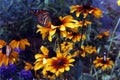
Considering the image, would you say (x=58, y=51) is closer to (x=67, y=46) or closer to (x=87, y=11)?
(x=87, y=11)

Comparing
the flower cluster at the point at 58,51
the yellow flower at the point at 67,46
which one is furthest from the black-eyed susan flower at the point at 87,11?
the yellow flower at the point at 67,46

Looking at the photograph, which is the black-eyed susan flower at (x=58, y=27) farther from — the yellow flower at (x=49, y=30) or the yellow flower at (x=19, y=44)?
the yellow flower at (x=19, y=44)

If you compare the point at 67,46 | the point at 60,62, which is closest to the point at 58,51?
the point at 60,62

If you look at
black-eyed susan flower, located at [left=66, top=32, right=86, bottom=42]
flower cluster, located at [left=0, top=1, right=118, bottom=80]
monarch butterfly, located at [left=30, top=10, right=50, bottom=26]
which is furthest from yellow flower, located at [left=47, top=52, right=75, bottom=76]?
black-eyed susan flower, located at [left=66, top=32, right=86, bottom=42]

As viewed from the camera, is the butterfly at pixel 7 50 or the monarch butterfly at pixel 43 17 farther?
the butterfly at pixel 7 50

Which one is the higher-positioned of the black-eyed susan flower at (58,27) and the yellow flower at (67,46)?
the black-eyed susan flower at (58,27)

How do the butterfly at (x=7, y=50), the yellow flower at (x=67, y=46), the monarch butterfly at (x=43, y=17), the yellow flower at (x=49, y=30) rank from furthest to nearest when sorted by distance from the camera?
1. the yellow flower at (x=67, y=46)
2. the butterfly at (x=7, y=50)
3. the monarch butterfly at (x=43, y=17)
4. the yellow flower at (x=49, y=30)

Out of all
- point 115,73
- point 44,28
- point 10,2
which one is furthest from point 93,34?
point 44,28


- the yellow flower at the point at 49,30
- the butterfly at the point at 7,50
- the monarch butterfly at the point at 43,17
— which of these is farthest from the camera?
the butterfly at the point at 7,50
